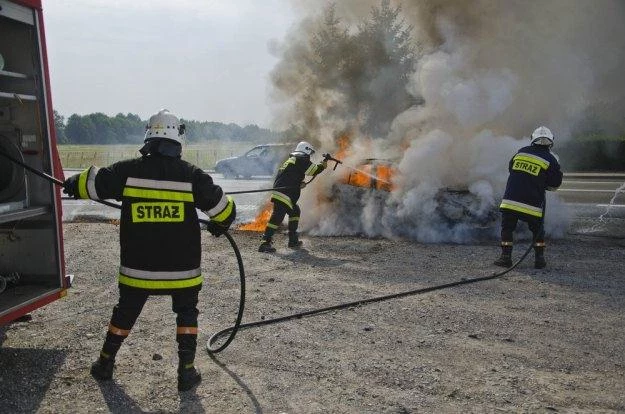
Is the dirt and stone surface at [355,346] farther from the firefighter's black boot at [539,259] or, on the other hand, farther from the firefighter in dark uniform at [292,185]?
the firefighter in dark uniform at [292,185]

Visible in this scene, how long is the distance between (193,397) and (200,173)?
56.2 inches

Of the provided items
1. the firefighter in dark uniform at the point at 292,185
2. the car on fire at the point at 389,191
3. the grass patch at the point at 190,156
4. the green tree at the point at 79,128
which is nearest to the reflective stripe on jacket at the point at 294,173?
the firefighter in dark uniform at the point at 292,185

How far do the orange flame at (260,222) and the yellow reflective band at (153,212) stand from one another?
21.4 feet

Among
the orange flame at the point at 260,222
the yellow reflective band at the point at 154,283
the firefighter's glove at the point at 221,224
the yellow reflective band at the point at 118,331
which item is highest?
the firefighter's glove at the point at 221,224

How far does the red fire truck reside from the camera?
3980mm

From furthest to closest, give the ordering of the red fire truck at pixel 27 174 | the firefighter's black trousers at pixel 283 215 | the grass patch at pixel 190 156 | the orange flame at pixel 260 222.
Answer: the grass patch at pixel 190 156 < the orange flame at pixel 260 222 < the firefighter's black trousers at pixel 283 215 < the red fire truck at pixel 27 174

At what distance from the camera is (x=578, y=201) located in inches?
524

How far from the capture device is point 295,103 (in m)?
16.9

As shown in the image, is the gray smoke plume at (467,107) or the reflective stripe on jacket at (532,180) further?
the gray smoke plume at (467,107)

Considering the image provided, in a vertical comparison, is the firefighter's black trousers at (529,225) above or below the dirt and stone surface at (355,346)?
above

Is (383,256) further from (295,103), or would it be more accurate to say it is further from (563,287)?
(295,103)

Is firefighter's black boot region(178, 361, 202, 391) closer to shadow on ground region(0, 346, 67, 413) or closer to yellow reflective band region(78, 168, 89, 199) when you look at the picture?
shadow on ground region(0, 346, 67, 413)

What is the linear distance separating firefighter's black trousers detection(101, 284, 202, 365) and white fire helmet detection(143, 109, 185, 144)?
999 mm

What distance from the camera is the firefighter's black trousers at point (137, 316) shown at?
3.73m
